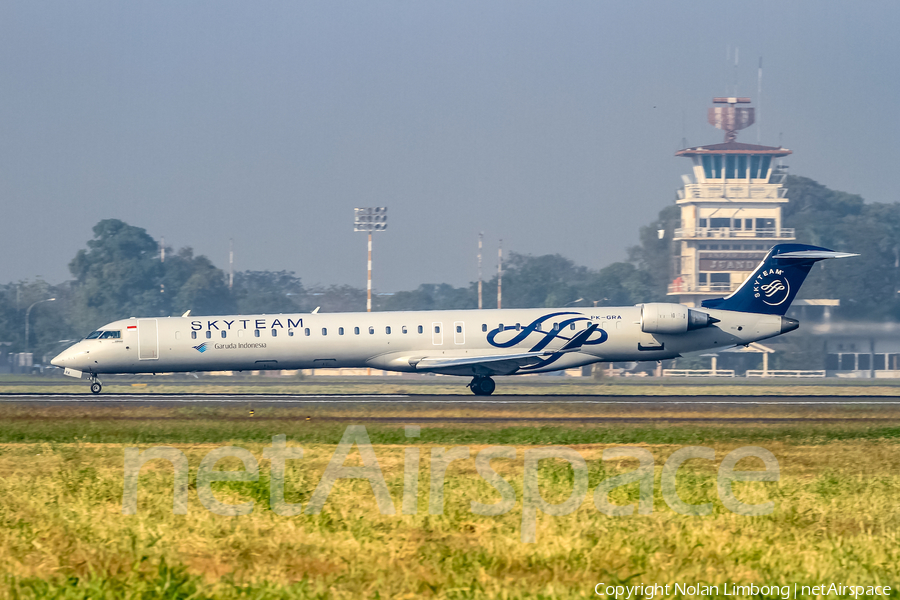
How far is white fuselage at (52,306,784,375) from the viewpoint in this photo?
41.5m

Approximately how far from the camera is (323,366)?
41.8m

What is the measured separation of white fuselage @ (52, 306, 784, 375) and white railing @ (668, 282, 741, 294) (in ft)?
211

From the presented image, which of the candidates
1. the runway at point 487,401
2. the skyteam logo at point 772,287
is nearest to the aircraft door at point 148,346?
the runway at point 487,401

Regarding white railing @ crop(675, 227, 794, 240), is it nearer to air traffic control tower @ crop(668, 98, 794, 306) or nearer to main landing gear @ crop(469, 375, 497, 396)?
air traffic control tower @ crop(668, 98, 794, 306)

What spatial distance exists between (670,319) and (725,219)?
76.1m

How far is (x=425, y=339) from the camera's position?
4166cm

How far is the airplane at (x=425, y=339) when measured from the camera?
41438mm

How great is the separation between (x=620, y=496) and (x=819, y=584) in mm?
5052

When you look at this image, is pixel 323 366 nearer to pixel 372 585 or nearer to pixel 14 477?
pixel 14 477

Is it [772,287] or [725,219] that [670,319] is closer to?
[772,287]

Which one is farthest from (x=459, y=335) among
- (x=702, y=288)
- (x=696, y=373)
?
(x=702, y=288)

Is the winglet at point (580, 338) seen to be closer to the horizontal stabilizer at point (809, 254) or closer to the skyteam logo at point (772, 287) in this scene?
the skyteam logo at point (772, 287)

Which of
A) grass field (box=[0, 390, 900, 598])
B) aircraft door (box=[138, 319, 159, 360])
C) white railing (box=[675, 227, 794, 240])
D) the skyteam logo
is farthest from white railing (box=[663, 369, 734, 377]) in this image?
grass field (box=[0, 390, 900, 598])

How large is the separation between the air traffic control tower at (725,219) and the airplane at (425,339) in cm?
6373
